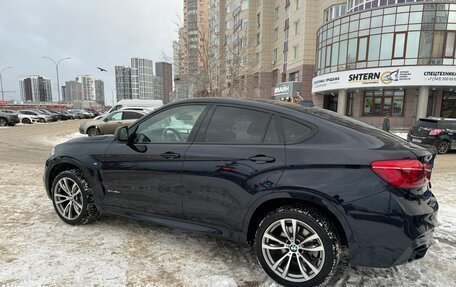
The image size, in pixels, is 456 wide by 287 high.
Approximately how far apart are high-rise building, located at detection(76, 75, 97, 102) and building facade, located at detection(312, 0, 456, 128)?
13121 centimetres

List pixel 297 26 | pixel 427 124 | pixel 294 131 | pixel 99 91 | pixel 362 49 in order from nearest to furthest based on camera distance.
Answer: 1. pixel 294 131
2. pixel 427 124
3. pixel 362 49
4. pixel 297 26
5. pixel 99 91

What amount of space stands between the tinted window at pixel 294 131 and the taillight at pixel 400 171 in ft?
2.00

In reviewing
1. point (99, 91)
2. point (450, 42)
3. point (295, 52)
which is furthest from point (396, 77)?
point (99, 91)

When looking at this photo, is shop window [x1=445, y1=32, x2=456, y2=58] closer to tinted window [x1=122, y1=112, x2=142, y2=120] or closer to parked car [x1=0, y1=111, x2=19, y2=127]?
tinted window [x1=122, y1=112, x2=142, y2=120]

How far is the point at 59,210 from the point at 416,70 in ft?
82.3

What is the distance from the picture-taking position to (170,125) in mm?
3389

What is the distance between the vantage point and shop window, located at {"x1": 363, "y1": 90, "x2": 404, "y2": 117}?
24016mm

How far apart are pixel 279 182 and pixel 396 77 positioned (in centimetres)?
2394

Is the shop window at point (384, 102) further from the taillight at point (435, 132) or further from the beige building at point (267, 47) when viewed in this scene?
the taillight at point (435, 132)

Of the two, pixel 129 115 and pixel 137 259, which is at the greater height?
pixel 129 115

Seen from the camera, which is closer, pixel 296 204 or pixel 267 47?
pixel 296 204

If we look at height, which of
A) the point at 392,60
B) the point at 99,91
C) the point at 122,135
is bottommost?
the point at 122,135

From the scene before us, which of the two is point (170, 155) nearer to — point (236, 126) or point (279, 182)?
point (236, 126)

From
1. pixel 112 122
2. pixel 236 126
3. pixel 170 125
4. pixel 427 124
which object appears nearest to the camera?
pixel 236 126
